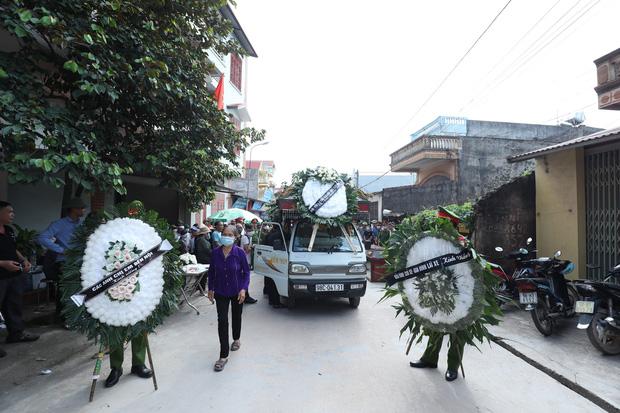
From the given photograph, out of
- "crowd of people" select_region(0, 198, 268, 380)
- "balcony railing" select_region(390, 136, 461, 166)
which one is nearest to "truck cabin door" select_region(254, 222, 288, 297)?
"crowd of people" select_region(0, 198, 268, 380)

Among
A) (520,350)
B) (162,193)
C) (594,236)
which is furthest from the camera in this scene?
(162,193)

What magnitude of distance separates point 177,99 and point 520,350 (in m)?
6.23

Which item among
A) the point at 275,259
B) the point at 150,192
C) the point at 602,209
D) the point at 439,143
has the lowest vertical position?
the point at 275,259

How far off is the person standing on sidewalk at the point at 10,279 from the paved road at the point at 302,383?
1020 millimetres

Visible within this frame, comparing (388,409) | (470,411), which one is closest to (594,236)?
(470,411)

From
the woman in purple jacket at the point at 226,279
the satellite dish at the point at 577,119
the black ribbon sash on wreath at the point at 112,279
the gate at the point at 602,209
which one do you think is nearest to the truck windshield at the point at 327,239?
the woman in purple jacket at the point at 226,279

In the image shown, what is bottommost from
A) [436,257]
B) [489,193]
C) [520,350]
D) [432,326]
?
[520,350]

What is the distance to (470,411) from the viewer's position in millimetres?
3496

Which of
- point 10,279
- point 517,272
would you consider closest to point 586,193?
point 517,272

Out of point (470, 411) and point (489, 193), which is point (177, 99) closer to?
point (470, 411)

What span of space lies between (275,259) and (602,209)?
20.9 ft

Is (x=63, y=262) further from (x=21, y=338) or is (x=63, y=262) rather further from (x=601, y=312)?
(x=601, y=312)

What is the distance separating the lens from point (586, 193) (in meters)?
7.58

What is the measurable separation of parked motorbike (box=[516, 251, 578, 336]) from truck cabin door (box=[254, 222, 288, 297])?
13.0ft
